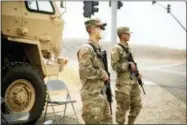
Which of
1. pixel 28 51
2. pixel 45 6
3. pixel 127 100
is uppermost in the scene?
pixel 45 6

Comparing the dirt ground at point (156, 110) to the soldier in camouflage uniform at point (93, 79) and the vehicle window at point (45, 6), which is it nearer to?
the vehicle window at point (45, 6)

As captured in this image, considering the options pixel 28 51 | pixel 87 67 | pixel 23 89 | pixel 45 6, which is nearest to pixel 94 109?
pixel 87 67

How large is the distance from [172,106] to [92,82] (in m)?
4.69

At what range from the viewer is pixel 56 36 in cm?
890

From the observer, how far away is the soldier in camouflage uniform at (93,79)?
5.69 metres

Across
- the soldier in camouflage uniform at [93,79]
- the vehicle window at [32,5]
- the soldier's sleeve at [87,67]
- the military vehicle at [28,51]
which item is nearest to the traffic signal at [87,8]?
the military vehicle at [28,51]

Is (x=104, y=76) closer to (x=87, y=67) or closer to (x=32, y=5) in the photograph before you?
(x=87, y=67)

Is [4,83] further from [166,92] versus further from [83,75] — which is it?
[166,92]

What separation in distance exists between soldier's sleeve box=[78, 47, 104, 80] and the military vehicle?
80.3 inches

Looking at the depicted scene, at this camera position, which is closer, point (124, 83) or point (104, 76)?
point (104, 76)

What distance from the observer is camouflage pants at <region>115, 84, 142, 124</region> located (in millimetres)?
6977

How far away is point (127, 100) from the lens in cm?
697

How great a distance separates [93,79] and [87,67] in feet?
0.65

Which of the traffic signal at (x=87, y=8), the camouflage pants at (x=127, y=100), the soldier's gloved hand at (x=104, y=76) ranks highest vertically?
the soldier's gloved hand at (x=104, y=76)
